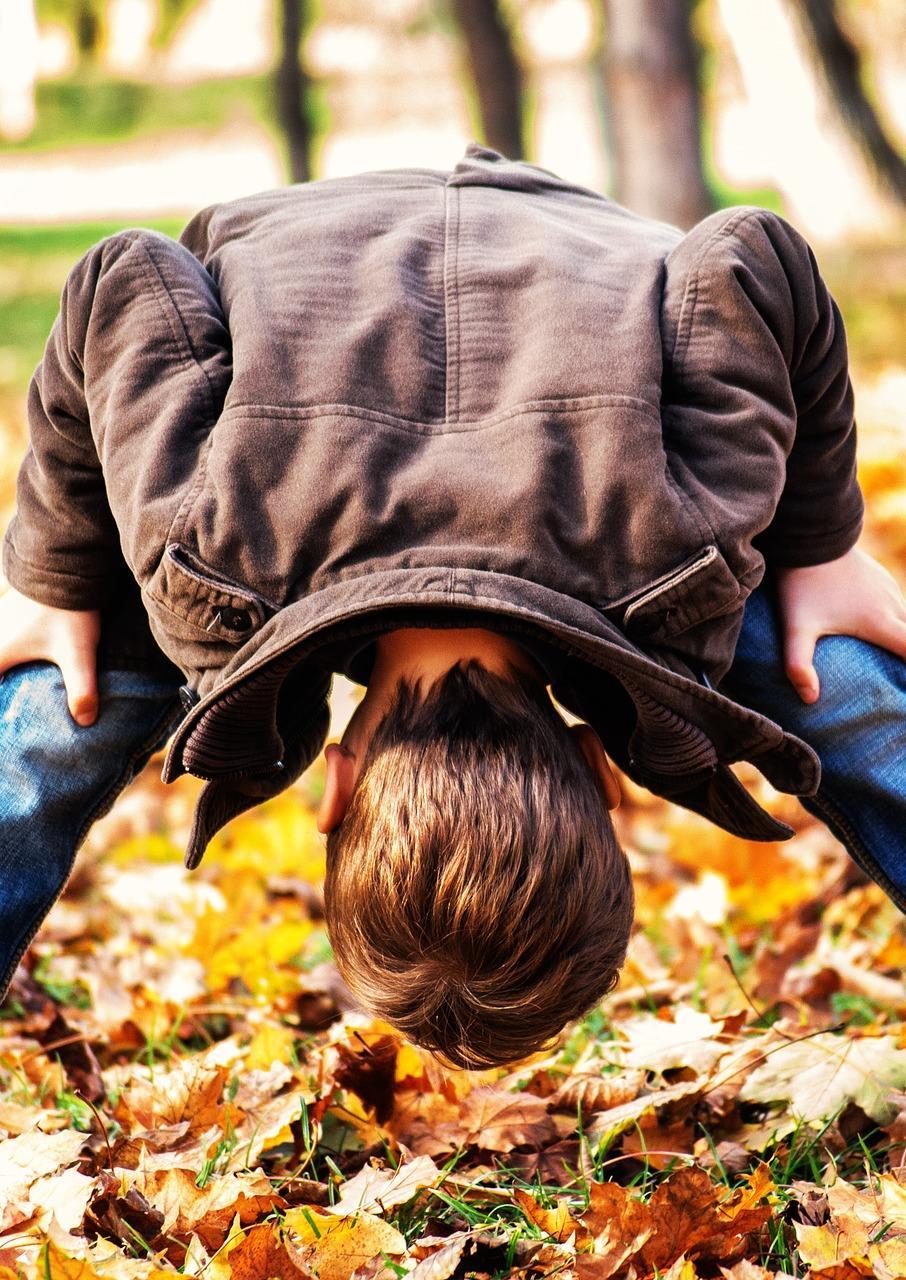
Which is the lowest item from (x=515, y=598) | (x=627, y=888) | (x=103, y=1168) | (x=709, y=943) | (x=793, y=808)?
(x=793, y=808)

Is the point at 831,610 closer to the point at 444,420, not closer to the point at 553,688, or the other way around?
the point at 553,688

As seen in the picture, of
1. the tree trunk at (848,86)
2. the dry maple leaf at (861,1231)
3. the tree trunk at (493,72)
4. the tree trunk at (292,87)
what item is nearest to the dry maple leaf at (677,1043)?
the dry maple leaf at (861,1231)

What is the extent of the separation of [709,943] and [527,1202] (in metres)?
1.06

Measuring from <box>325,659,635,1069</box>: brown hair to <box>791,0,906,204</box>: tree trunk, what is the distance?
661cm

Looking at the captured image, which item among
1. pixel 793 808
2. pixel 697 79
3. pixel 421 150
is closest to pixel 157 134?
pixel 421 150

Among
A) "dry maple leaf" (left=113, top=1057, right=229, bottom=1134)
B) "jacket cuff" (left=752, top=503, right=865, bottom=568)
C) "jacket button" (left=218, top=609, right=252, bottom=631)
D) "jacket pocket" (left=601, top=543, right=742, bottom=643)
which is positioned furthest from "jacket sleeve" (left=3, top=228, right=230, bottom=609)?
"jacket cuff" (left=752, top=503, right=865, bottom=568)

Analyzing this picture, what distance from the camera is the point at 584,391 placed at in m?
1.72

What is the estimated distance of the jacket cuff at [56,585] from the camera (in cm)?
206

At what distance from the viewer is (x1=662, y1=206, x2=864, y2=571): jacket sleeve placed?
69.3 inches

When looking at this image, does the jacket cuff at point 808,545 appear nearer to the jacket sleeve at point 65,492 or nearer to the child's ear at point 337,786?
the child's ear at point 337,786

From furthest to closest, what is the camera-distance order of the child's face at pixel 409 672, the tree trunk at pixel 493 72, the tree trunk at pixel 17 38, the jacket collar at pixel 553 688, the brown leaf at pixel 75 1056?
the tree trunk at pixel 17 38, the tree trunk at pixel 493 72, the brown leaf at pixel 75 1056, the child's face at pixel 409 672, the jacket collar at pixel 553 688

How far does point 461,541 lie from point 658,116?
20.9ft

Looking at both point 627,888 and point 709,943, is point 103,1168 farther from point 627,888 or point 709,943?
point 709,943

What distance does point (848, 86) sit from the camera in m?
7.47
